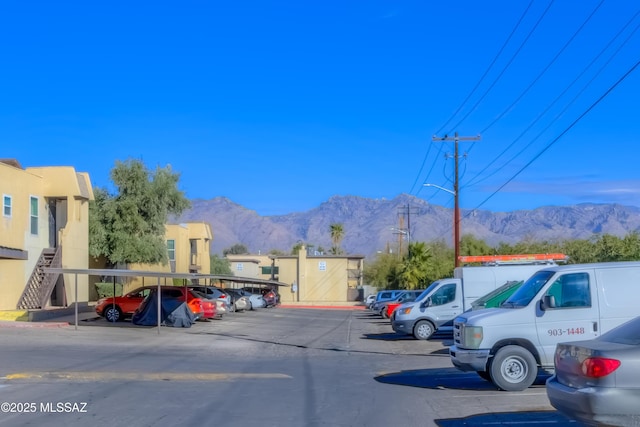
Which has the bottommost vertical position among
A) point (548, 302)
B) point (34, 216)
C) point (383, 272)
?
point (383, 272)

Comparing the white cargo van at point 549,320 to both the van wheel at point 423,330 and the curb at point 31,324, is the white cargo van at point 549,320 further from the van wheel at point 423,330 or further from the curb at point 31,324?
the curb at point 31,324

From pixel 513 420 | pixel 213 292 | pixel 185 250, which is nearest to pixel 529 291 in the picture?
pixel 513 420

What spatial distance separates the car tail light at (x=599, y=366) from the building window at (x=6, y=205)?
2764 cm

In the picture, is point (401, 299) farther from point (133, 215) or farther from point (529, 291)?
point (529, 291)

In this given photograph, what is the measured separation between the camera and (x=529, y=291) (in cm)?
1283

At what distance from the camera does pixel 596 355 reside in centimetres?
770

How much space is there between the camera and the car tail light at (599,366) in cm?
754

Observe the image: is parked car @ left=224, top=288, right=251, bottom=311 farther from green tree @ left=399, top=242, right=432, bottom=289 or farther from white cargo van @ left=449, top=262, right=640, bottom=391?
white cargo van @ left=449, top=262, right=640, bottom=391

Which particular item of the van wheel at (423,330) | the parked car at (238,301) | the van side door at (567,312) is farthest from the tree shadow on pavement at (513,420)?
the parked car at (238,301)

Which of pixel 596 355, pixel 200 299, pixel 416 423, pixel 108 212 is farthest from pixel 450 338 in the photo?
pixel 108 212

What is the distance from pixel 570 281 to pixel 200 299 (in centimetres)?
2207

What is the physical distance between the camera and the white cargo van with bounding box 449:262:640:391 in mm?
12180

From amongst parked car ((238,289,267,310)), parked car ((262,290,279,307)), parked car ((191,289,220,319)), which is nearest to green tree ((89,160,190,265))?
parked car ((238,289,267,310))

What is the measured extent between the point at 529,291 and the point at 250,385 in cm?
512
